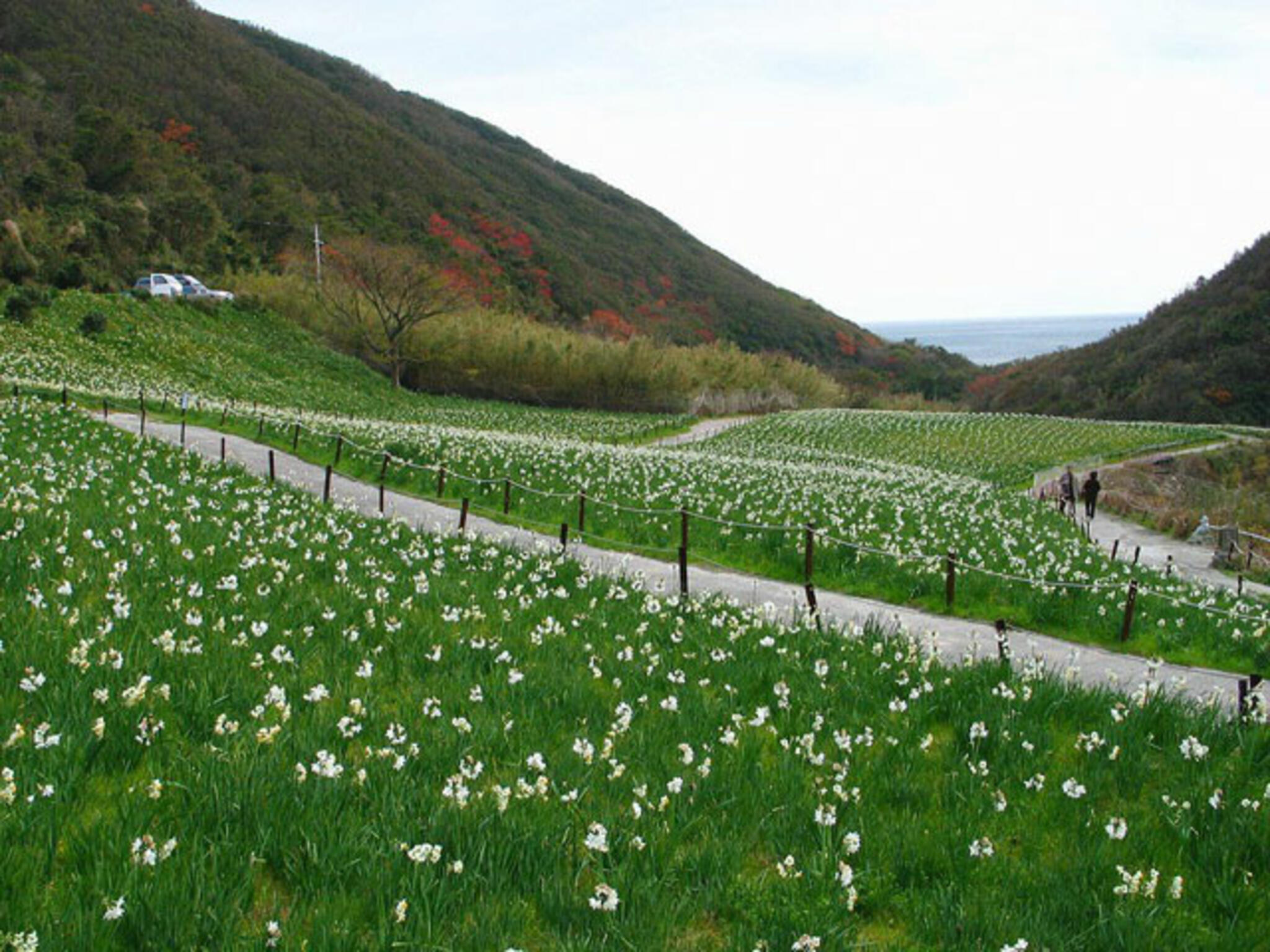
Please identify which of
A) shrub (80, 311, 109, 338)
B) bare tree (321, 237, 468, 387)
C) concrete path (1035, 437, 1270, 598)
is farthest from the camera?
bare tree (321, 237, 468, 387)

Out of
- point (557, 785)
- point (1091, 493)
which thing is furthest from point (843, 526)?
point (1091, 493)

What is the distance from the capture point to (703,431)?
57438 mm

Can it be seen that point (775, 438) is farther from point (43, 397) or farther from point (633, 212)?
point (633, 212)

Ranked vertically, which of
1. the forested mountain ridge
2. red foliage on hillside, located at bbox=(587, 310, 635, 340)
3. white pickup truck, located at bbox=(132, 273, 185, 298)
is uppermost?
the forested mountain ridge

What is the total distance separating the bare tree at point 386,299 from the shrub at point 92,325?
61.5 feet

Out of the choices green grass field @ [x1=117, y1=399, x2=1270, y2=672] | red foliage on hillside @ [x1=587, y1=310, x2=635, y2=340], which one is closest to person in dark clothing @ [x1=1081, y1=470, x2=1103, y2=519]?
green grass field @ [x1=117, y1=399, x2=1270, y2=672]

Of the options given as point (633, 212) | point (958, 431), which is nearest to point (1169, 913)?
point (958, 431)

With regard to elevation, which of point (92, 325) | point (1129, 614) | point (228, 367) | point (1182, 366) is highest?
point (1182, 366)

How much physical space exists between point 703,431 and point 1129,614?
47172 millimetres

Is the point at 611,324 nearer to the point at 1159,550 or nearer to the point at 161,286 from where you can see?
the point at 161,286

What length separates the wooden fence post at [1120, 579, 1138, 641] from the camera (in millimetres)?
10070

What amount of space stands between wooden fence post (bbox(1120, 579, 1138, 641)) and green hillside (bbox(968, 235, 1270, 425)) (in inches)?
2913

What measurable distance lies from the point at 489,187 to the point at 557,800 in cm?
15589

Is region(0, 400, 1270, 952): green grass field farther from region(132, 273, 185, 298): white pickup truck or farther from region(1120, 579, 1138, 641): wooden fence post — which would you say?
region(132, 273, 185, 298): white pickup truck
